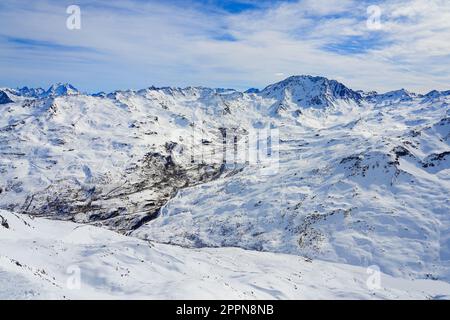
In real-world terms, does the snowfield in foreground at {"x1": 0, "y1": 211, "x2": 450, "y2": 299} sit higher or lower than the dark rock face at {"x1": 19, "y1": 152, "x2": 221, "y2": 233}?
higher

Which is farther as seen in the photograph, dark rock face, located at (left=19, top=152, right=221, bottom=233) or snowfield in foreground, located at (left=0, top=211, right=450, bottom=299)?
dark rock face, located at (left=19, top=152, right=221, bottom=233)

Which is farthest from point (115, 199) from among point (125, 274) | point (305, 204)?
point (125, 274)

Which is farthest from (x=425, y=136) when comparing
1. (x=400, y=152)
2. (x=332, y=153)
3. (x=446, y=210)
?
(x=446, y=210)

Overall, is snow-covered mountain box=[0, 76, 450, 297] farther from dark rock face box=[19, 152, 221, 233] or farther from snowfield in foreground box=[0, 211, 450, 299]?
snowfield in foreground box=[0, 211, 450, 299]

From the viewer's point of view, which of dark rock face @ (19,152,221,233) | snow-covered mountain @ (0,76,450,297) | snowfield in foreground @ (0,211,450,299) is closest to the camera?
snowfield in foreground @ (0,211,450,299)

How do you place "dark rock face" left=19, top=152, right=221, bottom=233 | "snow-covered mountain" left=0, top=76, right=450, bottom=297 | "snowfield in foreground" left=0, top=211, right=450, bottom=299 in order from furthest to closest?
"dark rock face" left=19, top=152, right=221, bottom=233
"snow-covered mountain" left=0, top=76, right=450, bottom=297
"snowfield in foreground" left=0, top=211, right=450, bottom=299

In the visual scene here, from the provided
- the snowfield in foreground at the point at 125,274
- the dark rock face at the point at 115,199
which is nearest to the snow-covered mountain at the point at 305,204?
the dark rock face at the point at 115,199

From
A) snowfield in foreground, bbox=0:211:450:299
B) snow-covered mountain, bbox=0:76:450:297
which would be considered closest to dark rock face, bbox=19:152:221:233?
snow-covered mountain, bbox=0:76:450:297

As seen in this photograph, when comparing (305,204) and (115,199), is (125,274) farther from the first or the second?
(115,199)
